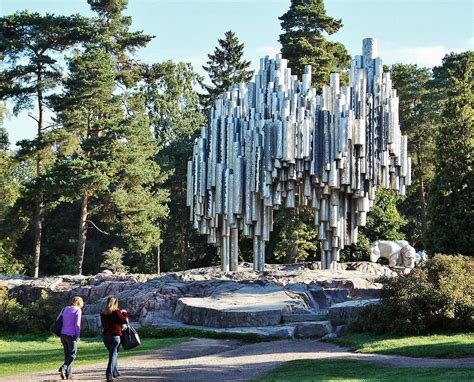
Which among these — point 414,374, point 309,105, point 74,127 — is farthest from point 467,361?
point 74,127

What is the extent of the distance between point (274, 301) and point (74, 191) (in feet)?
50.7

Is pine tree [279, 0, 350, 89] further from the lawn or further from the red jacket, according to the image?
the red jacket

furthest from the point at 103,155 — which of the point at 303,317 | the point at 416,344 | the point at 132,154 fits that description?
the point at 416,344

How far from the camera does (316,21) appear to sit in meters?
42.5

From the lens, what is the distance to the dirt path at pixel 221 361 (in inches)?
484

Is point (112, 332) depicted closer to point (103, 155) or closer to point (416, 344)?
point (416, 344)

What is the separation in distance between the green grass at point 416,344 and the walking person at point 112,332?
469cm

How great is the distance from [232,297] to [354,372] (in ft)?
29.9

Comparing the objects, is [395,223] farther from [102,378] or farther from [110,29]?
[102,378]

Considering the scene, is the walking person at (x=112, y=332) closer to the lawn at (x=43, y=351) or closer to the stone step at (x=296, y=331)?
the lawn at (x=43, y=351)

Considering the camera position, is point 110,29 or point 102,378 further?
point 110,29

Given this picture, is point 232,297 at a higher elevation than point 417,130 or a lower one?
lower

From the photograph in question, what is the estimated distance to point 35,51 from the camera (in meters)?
36.2

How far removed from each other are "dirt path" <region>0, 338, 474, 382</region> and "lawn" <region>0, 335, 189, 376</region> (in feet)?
2.34
